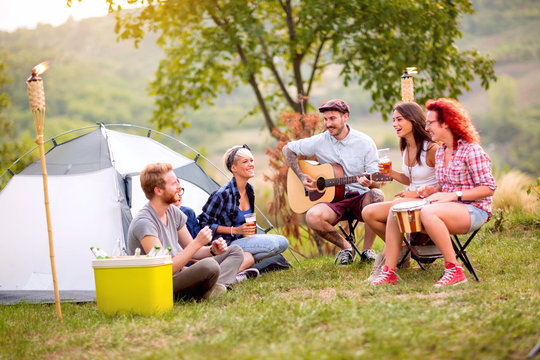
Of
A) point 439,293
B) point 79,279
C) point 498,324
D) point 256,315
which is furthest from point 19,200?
point 498,324

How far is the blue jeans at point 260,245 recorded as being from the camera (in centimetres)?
470

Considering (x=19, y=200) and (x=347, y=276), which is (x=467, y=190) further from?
(x=19, y=200)

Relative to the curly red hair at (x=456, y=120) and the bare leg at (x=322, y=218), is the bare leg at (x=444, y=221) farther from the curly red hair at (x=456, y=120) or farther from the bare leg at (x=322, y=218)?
the bare leg at (x=322, y=218)

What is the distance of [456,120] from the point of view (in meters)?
3.84

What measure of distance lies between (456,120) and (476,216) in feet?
2.17

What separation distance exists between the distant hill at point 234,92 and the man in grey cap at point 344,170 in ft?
123

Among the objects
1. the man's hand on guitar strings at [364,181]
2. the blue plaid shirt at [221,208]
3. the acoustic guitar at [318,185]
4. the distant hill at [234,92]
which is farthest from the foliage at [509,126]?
the blue plaid shirt at [221,208]

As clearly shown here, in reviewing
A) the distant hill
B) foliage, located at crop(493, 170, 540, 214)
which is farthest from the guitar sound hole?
the distant hill

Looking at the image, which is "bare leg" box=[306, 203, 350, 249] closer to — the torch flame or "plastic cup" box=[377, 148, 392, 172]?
"plastic cup" box=[377, 148, 392, 172]

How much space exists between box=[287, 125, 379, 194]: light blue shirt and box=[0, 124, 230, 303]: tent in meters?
1.72

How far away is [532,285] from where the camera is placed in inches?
137

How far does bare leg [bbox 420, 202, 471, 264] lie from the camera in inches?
144

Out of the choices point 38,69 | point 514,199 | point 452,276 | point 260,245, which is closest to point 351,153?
point 260,245

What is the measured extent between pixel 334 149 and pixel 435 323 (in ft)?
8.69
